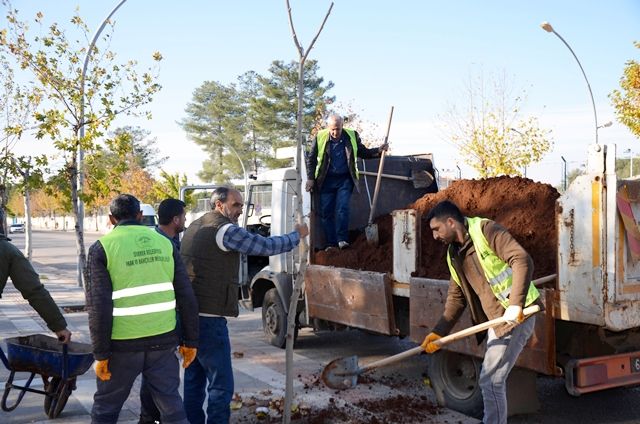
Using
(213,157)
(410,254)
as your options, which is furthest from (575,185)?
(213,157)

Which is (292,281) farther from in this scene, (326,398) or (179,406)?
(179,406)

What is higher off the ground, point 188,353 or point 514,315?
point 514,315

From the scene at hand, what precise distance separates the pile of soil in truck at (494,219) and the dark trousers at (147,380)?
2774 mm

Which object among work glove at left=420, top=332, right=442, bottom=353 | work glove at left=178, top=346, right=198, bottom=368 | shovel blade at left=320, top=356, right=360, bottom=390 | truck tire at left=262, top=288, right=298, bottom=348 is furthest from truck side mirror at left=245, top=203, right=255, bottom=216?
work glove at left=178, top=346, right=198, bottom=368

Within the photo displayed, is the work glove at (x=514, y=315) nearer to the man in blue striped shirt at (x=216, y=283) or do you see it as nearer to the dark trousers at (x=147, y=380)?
the man in blue striped shirt at (x=216, y=283)

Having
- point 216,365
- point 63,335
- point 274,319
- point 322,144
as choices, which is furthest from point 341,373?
point 274,319

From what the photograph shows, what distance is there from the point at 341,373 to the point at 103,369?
1.95 m

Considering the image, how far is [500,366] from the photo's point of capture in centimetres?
426

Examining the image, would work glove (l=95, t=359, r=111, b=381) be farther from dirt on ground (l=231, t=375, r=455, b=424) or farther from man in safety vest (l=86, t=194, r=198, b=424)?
dirt on ground (l=231, t=375, r=455, b=424)

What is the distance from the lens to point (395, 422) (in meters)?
5.50

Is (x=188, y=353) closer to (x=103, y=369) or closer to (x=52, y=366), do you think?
(x=103, y=369)

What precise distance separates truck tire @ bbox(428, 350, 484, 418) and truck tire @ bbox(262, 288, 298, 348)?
2.93 metres

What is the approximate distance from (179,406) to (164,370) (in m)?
0.25

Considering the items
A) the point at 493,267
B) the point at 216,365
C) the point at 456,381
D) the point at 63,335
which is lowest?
the point at 456,381
